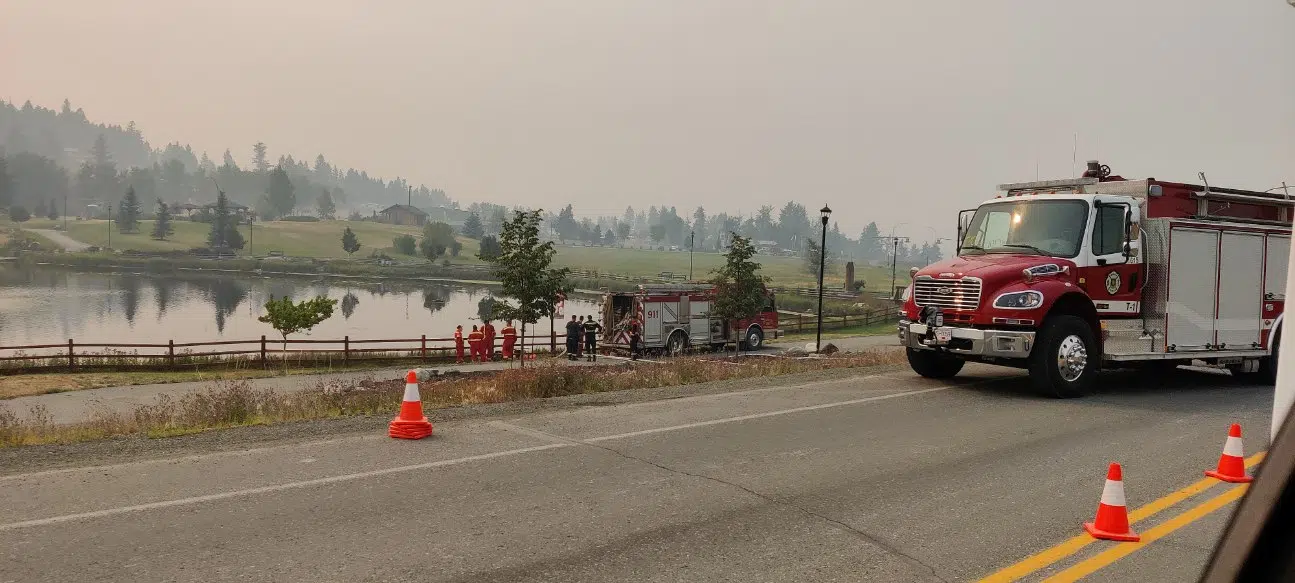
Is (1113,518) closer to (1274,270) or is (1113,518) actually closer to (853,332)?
(1274,270)

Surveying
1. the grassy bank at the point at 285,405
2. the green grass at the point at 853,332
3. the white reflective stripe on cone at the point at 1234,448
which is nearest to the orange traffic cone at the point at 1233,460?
the white reflective stripe on cone at the point at 1234,448

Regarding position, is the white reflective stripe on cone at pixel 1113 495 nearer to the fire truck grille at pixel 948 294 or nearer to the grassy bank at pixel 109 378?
the fire truck grille at pixel 948 294

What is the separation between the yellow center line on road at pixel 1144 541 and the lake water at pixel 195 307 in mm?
52847

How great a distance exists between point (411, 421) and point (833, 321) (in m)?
59.5

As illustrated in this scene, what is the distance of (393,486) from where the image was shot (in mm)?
7043

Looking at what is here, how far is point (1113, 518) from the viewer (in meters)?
6.09

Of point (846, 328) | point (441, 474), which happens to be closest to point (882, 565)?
point (441, 474)

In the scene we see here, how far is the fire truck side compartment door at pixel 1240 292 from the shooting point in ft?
44.0

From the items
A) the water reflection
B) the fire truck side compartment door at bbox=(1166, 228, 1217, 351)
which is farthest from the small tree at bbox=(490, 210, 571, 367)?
the water reflection

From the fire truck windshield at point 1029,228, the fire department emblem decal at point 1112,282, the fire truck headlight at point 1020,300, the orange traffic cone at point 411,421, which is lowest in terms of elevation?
the orange traffic cone at point 411,421

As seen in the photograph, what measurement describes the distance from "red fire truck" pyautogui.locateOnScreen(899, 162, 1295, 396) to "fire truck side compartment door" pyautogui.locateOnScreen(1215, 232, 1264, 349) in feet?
0.06

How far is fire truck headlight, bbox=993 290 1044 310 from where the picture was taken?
466 inches

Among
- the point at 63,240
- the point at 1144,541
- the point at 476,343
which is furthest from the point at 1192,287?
the point at 63,240

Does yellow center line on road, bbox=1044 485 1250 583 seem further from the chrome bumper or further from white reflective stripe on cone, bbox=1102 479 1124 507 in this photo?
the chrome bumper
